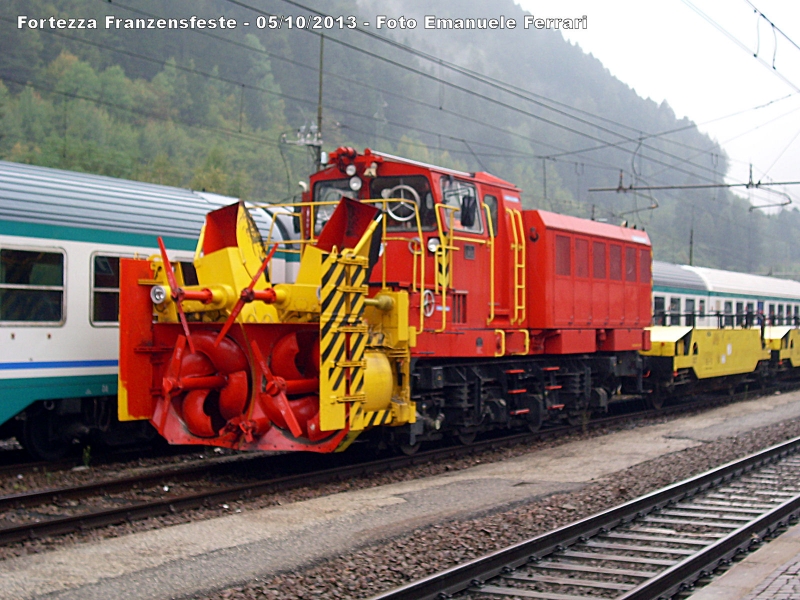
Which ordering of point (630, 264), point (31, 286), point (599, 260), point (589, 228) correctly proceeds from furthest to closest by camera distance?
point (630, 264)
point (599, 260)
point (589, 228)
point (31, 286)

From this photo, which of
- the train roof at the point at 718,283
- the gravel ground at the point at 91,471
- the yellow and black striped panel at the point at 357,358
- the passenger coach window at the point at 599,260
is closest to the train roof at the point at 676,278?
the train roof at the point at 718,283

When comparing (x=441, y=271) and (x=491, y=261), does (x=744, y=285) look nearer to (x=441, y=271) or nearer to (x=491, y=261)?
(x=491, y=261)

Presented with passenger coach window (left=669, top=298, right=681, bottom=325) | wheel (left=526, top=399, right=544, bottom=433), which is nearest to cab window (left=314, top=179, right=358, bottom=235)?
wheel (left=526, top=399, right=544, bottom=433)

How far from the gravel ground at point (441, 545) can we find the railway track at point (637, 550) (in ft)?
1.21

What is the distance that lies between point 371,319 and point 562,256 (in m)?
4.24

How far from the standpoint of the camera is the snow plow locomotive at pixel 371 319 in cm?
887

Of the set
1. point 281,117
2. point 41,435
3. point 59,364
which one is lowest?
point 41,435

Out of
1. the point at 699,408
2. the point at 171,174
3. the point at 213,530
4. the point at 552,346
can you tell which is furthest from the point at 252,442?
the point at 171,174

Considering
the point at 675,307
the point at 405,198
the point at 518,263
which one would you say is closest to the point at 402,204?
the point at 405,198

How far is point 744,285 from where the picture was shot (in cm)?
3016

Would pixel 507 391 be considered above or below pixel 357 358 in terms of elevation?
below

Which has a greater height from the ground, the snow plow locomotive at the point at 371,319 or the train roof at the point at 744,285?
the train roof at the point at 744,285

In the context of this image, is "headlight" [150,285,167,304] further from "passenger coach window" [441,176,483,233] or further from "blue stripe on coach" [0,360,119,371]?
"passenger coach window" [441,176,483,233]

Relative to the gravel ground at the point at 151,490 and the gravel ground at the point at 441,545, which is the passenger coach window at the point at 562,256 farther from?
the gravel ground at the point at 441,545
